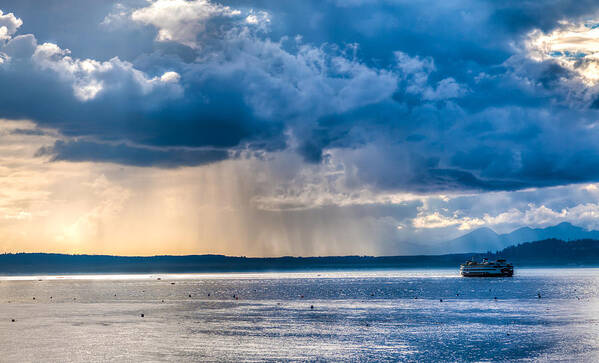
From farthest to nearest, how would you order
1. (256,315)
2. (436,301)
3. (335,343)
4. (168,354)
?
(436,301) → (256,315) → (335,343) → (168,354)

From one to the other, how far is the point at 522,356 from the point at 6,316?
9644 centimetres

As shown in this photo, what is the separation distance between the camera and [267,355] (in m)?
74.4

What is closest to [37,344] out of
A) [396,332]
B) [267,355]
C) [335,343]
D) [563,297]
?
[267,355]

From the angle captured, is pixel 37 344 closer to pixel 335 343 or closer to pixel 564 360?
pixel 335 343

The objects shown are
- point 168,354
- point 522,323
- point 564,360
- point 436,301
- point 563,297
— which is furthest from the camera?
point 563,297

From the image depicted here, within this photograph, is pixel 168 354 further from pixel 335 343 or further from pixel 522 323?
pixel 522 323

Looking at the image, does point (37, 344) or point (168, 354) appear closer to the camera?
point (168, 354)

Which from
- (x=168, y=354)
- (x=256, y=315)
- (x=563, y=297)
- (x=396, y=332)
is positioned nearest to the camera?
(x=168, y=354)

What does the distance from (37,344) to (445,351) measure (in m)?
50.2

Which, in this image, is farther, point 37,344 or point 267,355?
point 37,344

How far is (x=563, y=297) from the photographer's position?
571 ft

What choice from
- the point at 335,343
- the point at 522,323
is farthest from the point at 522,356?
the point at 522,323

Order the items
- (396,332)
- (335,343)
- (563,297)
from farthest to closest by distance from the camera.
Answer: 1. (563,297)
2. (396,332)
3. (335,343)

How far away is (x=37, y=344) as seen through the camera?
85.7 metres
